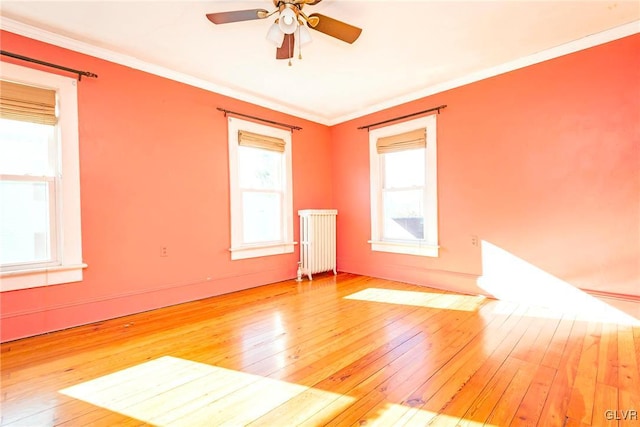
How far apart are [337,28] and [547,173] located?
2456 millimetres

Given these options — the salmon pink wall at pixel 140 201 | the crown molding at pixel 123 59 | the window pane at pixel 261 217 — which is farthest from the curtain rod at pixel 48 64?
the window pane at pixel 261 217

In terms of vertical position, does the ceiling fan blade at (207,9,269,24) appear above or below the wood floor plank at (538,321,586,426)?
above

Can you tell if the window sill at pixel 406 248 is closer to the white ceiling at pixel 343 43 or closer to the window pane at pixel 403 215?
the window pane at pixel 403 215

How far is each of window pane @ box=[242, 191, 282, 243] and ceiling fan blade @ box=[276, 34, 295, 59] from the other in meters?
1.86

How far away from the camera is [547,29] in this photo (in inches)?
98.2

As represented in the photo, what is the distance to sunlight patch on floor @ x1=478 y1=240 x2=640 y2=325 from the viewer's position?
258cm

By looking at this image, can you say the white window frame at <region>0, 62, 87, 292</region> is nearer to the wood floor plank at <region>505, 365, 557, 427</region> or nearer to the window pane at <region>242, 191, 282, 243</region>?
the window pane at <region>242, 191, 282, 243</region>

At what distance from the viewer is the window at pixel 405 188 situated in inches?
144

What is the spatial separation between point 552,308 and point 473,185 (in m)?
1.45

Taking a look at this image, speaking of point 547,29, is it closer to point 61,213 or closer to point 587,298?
point 587,298

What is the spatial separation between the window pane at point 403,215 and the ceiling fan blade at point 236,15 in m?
2.80

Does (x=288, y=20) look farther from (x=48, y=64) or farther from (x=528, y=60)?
(x=528, y=60)

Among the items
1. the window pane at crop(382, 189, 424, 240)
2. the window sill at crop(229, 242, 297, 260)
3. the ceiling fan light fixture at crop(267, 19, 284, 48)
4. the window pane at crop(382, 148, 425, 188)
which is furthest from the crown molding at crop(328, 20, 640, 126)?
the window sill at crop(229, 242, 297, 260)

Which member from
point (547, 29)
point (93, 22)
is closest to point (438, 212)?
point (547, 29)
